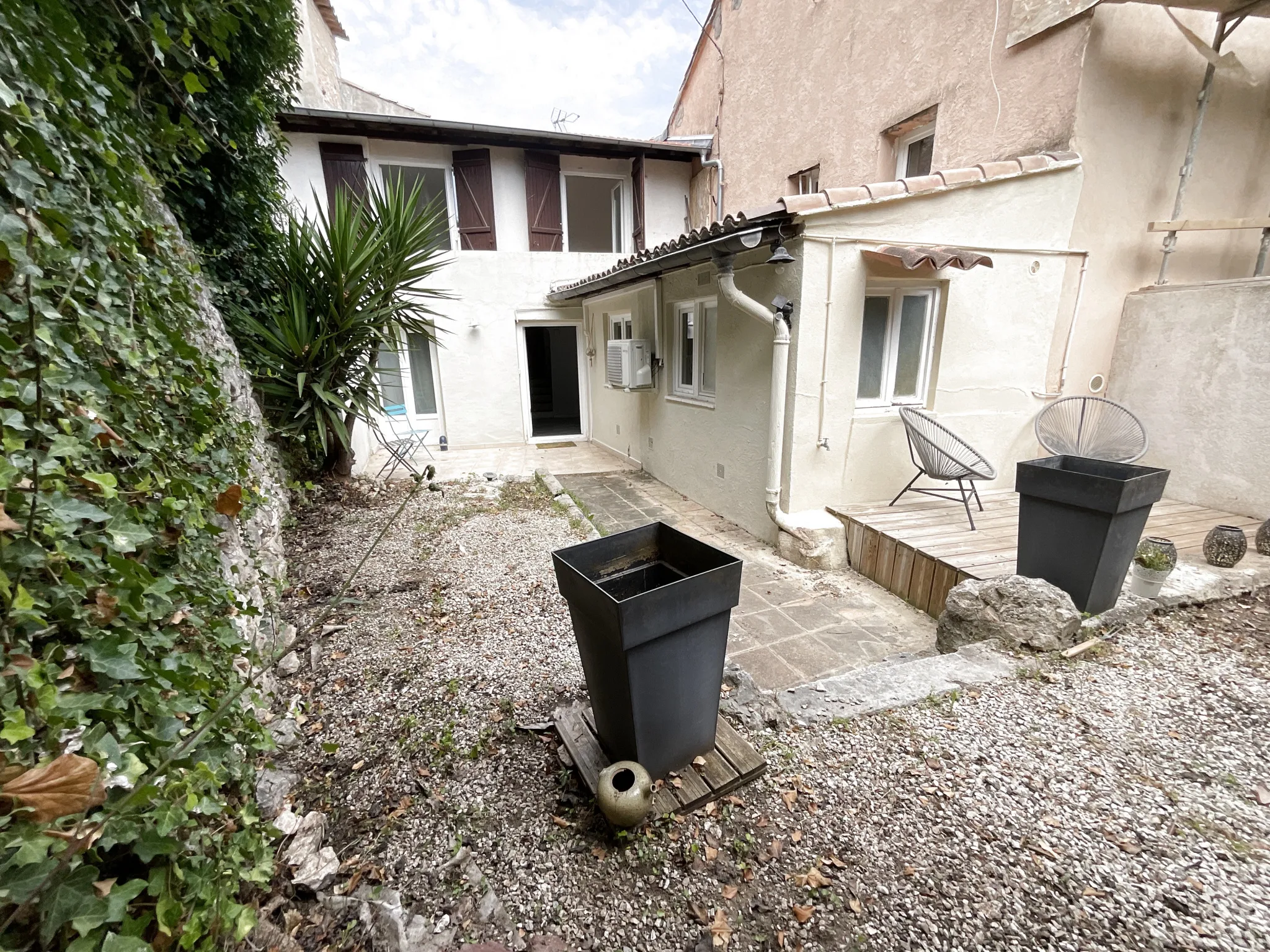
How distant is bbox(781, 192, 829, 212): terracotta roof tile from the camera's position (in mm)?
3740

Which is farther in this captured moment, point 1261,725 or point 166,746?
point 1261,725

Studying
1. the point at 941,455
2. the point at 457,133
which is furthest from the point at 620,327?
the point at 941,455

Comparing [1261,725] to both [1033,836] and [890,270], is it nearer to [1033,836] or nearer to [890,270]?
[1033,836]

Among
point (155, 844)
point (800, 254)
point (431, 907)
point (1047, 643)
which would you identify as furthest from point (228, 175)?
point (1047, 643)

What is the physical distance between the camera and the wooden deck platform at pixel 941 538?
3.56m

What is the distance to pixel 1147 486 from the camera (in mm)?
2643

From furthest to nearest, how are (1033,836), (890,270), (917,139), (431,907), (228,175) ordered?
(917,139) < (890,270) < (228,175) < (1033,836) < (431,907)

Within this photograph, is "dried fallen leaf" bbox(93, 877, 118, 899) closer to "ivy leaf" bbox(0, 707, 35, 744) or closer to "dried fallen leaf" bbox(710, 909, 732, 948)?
"ivy leaf" bbox(0, 707, 35, 744)

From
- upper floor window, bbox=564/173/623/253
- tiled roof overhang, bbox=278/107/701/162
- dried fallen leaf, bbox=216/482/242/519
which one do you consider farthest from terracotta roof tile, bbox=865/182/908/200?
upper floor window, bbox=564/173/623/253

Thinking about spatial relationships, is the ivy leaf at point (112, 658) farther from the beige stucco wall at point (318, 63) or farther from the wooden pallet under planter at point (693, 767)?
the beige stucco wall at point (318, 63)

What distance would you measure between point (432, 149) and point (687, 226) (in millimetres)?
4624

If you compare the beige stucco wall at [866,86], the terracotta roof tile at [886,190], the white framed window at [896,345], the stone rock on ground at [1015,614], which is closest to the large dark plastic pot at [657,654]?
the stone rock on ground at [1015,614]

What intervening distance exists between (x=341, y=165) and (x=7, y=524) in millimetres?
9049

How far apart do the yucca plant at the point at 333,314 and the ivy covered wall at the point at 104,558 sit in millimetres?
1929
